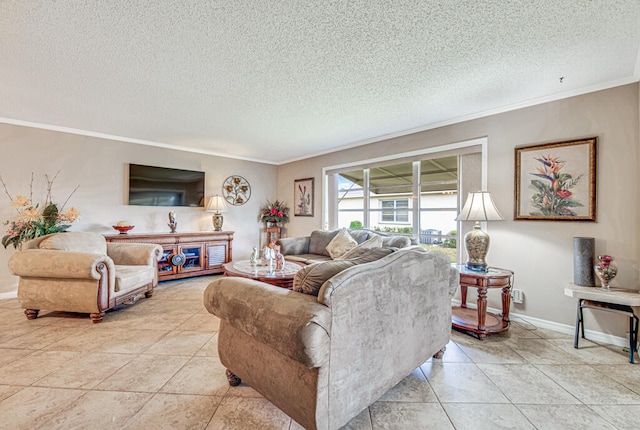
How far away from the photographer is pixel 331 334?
4.15 feet

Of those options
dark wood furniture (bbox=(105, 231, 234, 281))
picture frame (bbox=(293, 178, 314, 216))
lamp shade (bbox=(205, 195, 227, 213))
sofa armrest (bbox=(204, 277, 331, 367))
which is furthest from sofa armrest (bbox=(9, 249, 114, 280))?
picture frame (bbox=(293, 178, 314, 216))

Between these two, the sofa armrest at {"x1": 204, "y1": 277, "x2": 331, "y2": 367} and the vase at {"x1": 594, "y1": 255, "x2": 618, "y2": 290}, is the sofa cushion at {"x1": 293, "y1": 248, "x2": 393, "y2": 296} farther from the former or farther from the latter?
the vase at {"x1": 594, "y1": 255, "x2": 618, "y2": 290}

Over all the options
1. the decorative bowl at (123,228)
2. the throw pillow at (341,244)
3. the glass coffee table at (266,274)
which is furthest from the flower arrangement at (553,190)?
the decorative bowl at (123,228)

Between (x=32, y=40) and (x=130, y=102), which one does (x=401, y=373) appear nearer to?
(x=32, y=40)

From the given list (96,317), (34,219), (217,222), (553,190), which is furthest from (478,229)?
(34,219)

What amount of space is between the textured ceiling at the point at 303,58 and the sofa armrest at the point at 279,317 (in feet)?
5.43

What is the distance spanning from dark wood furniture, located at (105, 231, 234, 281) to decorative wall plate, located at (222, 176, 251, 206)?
0.87m

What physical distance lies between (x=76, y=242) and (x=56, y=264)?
57cm

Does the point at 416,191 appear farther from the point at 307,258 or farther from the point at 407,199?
the point at 307,258

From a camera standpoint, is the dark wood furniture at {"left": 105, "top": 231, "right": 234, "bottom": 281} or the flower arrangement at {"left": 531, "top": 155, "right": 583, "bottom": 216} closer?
the flower arrangement at {"left": 531, "top": 155, "right": 583, "bottom": 216}

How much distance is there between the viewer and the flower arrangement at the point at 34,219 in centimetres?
329

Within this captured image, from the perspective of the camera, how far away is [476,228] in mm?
2873

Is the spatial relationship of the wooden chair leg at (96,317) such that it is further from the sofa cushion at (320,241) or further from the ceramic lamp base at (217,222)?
the sofa cushion at (320,241)

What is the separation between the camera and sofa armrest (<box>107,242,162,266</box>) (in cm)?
364
